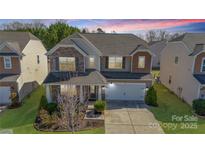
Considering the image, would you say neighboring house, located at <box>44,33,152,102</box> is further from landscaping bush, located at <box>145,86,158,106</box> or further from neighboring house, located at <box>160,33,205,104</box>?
neighboring house, located at <box>160,33,205,104</box>

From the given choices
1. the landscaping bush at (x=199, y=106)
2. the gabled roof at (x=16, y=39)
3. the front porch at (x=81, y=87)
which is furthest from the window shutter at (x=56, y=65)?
the landscaping bush at (x=199, y=106)

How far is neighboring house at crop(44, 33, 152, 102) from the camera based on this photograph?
14523 mm

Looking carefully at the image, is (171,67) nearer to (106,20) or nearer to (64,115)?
(106,20)

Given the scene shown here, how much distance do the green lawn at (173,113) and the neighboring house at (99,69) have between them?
7.84 ft

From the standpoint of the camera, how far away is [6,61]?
15531 mm

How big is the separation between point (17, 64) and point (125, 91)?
33.5 feet

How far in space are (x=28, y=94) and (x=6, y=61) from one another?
12.8 ft

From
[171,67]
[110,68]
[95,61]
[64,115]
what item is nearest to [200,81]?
[171,67]

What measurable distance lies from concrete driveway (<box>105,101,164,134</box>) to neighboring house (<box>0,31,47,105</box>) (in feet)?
28.0

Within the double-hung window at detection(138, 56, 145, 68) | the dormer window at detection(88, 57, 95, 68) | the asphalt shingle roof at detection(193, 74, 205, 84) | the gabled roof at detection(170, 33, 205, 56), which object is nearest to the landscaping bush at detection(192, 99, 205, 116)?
the asphalt shingle roof at detection(193, 74, 205, 84)

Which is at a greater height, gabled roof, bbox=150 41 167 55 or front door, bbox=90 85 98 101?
gabled roof, bbox=150 41 167 55

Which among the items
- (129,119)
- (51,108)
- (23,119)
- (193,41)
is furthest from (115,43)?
(23,119)

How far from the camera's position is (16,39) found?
16.9 m

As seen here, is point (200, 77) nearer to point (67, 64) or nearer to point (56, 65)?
point (67, 64)
